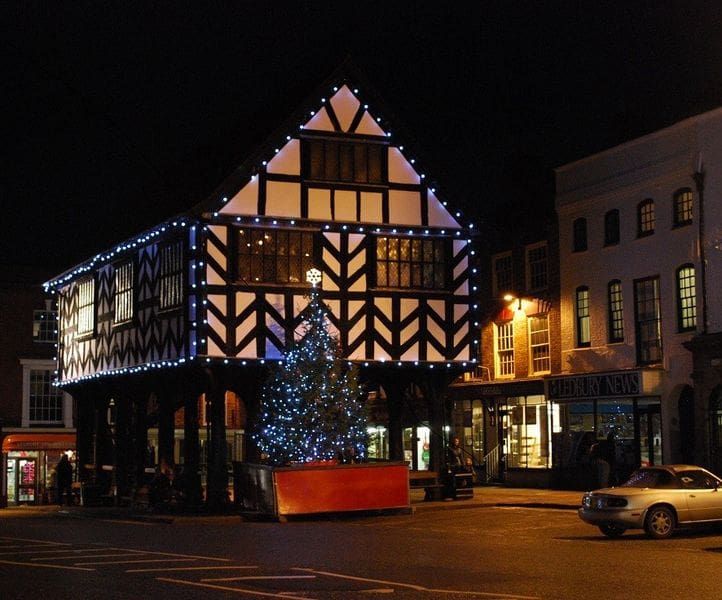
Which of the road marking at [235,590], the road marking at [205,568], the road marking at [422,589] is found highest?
the road marking at [205,568]

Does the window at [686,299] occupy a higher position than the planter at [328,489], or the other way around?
the window at [686,299]

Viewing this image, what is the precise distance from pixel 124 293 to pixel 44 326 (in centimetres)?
1820

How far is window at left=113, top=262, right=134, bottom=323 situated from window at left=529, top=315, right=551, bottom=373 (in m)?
13.3

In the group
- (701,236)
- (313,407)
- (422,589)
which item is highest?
(701,236)

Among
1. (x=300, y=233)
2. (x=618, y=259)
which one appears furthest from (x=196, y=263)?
(x=618, y=259)

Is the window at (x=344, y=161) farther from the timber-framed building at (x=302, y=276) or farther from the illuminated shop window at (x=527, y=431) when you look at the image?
the illuminated shop window at (x=527, y=431)

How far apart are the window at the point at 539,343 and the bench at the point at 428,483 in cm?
732

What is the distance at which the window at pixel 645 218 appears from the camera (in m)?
37.2

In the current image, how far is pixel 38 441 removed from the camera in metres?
55.2

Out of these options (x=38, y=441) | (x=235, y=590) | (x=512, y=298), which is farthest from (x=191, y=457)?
(x=38, y=441)

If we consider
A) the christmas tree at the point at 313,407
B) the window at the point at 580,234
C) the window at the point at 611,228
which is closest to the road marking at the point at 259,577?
the christmas tree at the point at 313,407

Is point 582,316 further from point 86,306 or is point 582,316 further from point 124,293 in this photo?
point 86,306

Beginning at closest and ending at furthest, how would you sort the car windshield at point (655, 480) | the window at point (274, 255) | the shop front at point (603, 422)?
1. the car windshield at point (655, 480)
2. the window at point (274, 255)
3. the shop front at point (603, 422)

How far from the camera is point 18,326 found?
55.8 meters
